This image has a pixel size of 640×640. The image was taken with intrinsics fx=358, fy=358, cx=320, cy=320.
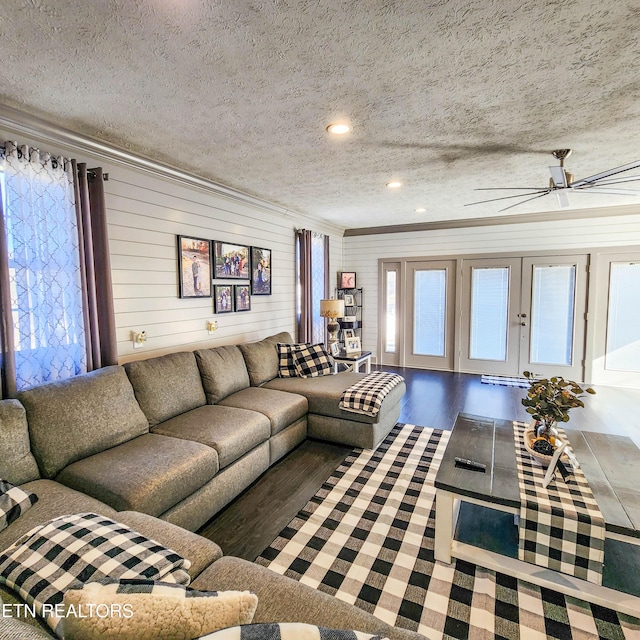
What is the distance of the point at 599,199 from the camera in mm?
4535

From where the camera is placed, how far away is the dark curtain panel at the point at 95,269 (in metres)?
2.59

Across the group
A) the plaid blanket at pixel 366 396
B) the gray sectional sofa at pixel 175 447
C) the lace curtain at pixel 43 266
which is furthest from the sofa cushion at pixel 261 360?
the lace curtain at pixel 43 266

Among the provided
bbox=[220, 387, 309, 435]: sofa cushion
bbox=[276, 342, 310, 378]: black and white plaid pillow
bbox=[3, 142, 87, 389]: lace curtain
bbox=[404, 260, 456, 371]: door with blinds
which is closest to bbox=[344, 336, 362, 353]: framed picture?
bbox=[404, 260, 456, 371]: door with blinds

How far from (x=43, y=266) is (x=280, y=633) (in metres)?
2.59

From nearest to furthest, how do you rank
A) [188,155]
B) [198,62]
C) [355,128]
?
[198,62], [355,128], [188,155]

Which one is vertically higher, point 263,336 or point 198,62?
point 198,62

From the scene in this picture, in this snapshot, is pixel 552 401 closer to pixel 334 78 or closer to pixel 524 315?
pixel 334 78

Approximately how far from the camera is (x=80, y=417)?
7.05ft

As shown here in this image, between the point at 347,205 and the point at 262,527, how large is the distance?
12.9ft

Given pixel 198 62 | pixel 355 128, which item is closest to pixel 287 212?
pixel 355 128

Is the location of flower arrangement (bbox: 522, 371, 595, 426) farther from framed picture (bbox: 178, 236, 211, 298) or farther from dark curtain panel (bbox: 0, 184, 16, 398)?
dark curtain panel (bbox: 0, 184, 16, 398)

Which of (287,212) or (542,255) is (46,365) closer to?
(287,212)

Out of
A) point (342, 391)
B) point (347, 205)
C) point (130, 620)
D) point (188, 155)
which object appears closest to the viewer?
point (130, 620)

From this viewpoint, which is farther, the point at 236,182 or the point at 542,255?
the point at 542,255
